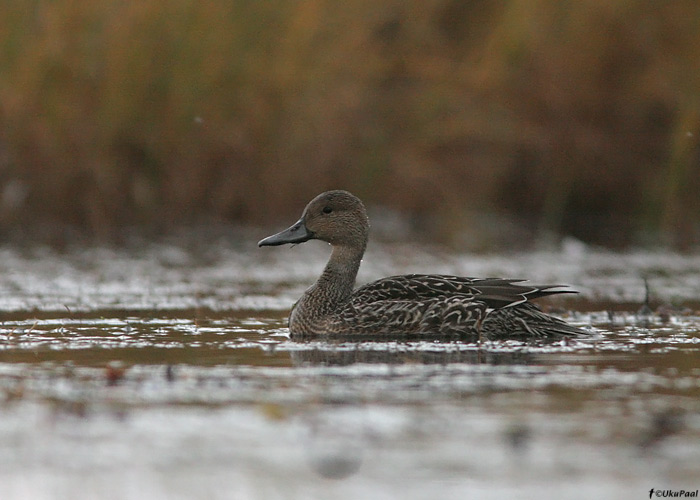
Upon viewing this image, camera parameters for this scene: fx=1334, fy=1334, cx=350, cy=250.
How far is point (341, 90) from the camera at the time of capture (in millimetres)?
14078

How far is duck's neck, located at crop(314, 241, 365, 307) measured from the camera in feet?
28.6

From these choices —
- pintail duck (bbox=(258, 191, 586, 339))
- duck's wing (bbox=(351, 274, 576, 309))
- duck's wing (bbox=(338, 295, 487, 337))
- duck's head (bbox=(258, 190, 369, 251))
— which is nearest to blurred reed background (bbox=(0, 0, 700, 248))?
duck's head (bbox=(258, 190, 369, 251))

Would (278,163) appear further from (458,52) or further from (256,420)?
(256,420)

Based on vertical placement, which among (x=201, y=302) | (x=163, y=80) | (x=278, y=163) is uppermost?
(x=163, y=80)

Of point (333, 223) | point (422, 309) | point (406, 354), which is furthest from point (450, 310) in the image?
point (333, 223)

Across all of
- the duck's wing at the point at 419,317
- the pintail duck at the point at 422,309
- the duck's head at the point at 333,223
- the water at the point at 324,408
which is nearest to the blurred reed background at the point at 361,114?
the water at the point at 324,408

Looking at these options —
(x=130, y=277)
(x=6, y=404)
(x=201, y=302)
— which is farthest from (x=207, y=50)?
(x=6, y=404)

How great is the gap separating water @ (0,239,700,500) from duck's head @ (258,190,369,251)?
0.67 metres

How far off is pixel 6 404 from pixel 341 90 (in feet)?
29.4

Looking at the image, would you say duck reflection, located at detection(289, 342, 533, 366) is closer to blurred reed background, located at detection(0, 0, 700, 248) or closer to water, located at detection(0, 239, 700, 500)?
water, located at detection(0, 239, 700, 500)

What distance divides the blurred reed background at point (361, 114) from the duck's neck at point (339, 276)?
15.0 feet

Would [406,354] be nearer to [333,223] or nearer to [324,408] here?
[324,408]

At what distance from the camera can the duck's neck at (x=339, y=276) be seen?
8720mm

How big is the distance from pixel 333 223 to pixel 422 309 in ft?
4.00
